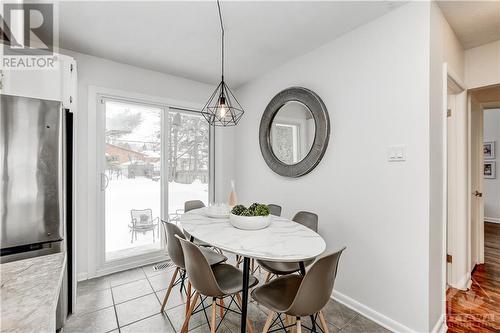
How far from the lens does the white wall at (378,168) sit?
5.78 feet

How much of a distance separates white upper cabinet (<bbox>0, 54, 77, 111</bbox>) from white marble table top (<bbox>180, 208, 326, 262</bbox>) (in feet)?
4.77

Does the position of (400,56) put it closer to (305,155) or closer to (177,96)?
(305,155)

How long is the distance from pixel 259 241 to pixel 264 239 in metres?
0.06

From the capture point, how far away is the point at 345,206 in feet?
7.40

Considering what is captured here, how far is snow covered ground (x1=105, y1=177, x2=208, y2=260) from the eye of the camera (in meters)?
2.97

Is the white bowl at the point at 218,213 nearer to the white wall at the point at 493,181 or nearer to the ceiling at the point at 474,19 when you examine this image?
the ceiling at the point at 474,19

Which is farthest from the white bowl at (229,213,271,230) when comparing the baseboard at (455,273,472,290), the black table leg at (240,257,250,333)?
the baseboard at (455,273,472,290)

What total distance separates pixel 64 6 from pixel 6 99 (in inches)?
36.4

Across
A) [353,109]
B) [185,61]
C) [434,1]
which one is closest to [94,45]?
[185,61]

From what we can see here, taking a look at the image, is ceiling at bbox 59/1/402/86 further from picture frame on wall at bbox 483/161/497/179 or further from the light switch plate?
picture frame on wall at bbox 483/161/497/179

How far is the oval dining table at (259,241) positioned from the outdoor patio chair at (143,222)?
1423mm

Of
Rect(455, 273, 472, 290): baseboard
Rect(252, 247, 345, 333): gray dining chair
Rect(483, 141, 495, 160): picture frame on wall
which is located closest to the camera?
Rect(252, 247, 345, 333): gray dining chair

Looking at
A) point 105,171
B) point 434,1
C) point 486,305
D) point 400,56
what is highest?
point 434,1

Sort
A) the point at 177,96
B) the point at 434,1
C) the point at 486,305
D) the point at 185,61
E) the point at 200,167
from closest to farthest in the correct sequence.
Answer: the point at 434,1 → the point at 486,305 → the point at 185,61 → the point at 177,96 → the point at 200,167
